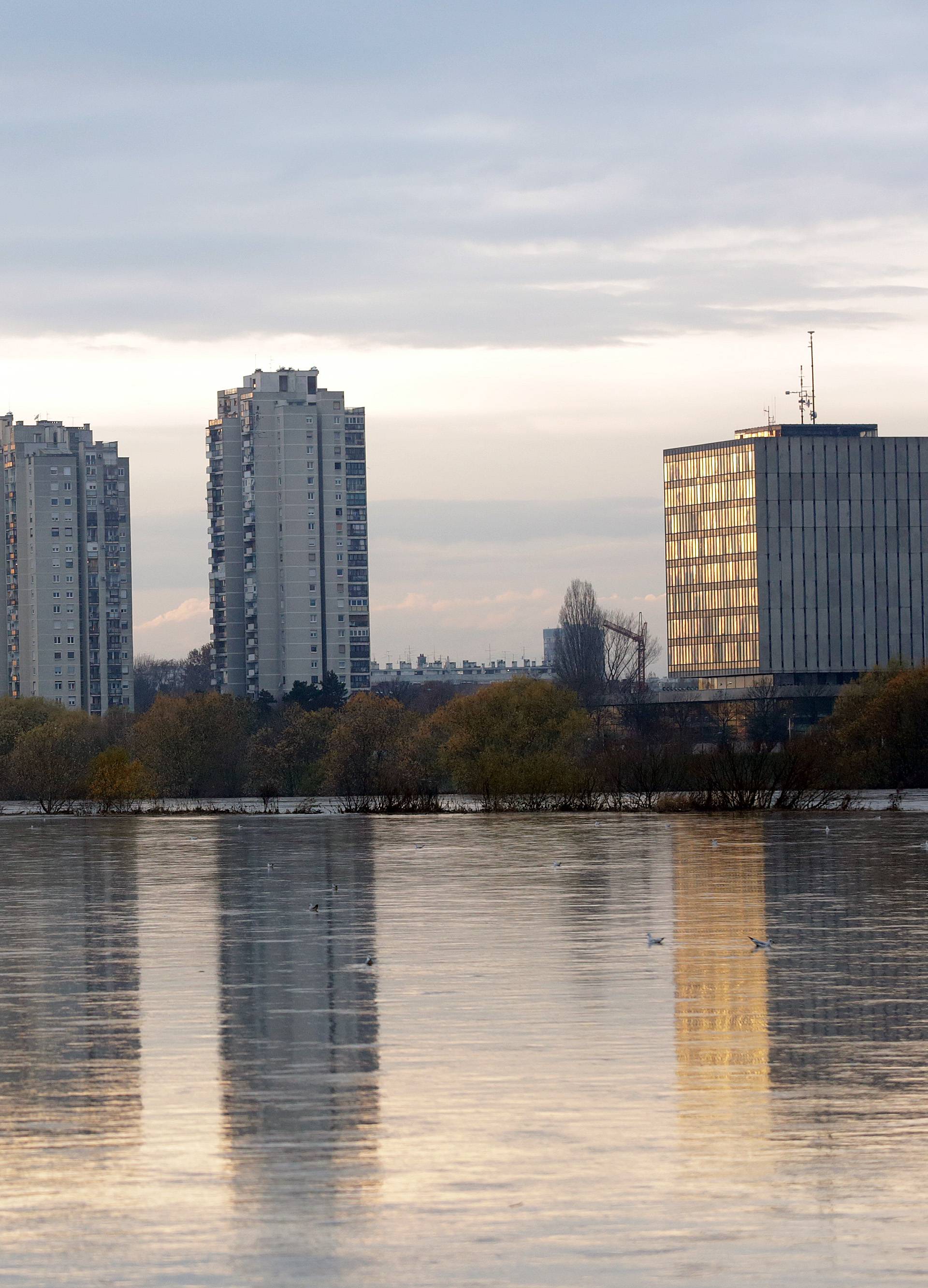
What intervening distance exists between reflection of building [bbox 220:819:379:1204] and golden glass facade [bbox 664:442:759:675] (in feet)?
443

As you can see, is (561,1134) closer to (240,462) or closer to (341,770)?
(341,770)

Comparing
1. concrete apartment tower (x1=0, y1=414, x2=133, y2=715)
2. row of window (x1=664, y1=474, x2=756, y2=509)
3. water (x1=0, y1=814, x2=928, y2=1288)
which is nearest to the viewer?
water (x1=0, y1=814, x2=928, y2=1288)

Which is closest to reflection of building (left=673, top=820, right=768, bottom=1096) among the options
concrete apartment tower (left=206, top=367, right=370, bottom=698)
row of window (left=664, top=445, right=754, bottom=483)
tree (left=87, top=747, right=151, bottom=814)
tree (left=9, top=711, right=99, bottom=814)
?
tree (left=87, top=747, right=151, bottom=814)

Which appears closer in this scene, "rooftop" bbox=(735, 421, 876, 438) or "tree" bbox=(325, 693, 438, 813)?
"tree" bbox=(325, 693, 438, 813)

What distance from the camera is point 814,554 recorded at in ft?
522

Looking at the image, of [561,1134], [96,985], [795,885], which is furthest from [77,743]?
[561,1134]

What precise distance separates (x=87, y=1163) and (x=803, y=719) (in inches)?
5678

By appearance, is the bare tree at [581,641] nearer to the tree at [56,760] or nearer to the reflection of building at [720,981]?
the tree at [56,760]

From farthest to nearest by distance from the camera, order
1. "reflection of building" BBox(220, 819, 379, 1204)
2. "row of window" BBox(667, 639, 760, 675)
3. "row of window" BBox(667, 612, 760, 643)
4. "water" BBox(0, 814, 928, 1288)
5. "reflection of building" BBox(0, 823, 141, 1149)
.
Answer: "row of window" BBox(667, 612, 760, 643) < "row of window" BBox(667, 639, 760, 675) < "reflection of building" BBox(0, 823, 141, 1149) < "reflection of building" BBox(220, 819, 379, 1204) < "water" BBox(0, 814, 928, 1288)

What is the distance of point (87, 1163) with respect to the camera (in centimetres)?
896

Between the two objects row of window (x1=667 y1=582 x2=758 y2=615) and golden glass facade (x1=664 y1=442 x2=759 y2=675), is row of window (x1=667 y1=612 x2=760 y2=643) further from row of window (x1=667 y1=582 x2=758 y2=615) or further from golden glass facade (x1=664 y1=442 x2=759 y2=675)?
row of window (x1=667 y1=582 x2=758 y2=615)

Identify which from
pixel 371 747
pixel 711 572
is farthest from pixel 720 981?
pixel 711 572

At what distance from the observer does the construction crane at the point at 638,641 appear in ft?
508

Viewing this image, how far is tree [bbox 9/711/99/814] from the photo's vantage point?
75.3 meters
